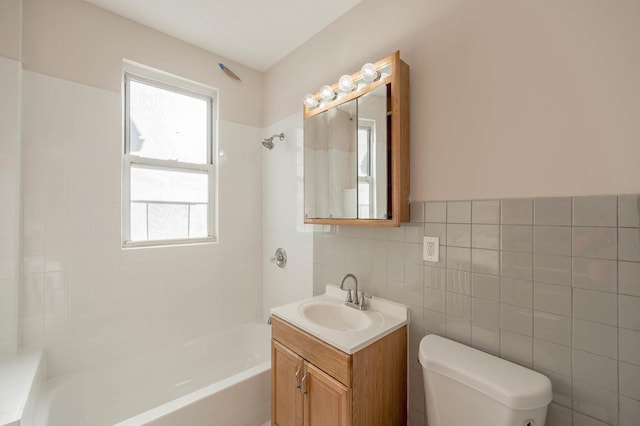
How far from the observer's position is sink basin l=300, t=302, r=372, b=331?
1.57 m

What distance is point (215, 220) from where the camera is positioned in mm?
2346

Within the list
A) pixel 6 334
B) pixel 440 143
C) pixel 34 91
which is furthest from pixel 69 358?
pixel 440 143

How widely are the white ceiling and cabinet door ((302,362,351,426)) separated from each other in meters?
2.11

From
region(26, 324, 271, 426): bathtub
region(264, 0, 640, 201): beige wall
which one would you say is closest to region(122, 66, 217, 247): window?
region(26, 324, 271, 426): bathtub

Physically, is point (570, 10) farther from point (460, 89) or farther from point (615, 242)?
point (615, 242)

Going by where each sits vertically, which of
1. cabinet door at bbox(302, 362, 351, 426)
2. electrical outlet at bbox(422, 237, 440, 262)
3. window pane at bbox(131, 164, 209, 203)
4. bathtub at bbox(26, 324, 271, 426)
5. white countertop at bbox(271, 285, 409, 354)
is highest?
window pane at bbox(131, 164, 209, 203)

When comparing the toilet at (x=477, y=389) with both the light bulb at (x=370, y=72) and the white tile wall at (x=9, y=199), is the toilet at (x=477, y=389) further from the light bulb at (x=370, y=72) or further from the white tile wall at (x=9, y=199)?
the white tile wall at (x=9, y=199)

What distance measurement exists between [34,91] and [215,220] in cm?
132

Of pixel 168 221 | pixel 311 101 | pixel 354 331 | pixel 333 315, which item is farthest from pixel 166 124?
pixel 354 331

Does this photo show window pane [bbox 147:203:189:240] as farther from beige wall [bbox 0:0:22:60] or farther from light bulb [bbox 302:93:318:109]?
light bulb [bbox 302:93:318:109]

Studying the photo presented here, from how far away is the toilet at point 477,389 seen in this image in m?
0.89

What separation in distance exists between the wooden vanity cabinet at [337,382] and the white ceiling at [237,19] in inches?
76.7

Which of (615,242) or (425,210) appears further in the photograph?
(425,210)

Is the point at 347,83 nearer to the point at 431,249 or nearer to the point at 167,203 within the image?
the point at 431,249
